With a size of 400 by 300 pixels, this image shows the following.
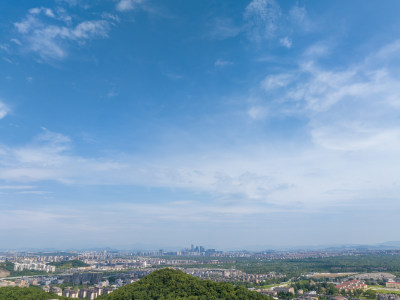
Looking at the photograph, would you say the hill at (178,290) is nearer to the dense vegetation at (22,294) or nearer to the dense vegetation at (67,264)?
the dense vegetation at (22,294)

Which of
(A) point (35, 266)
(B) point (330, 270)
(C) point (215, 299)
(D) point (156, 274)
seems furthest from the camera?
(A) point (35, 266)

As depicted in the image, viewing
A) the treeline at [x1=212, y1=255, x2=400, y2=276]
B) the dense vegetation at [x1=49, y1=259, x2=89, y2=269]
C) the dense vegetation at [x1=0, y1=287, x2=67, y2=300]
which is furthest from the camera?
the dense vegetation at [x1=49, y1=259, x2=89, y2=269]

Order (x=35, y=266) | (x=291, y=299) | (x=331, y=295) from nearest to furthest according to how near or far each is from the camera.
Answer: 1. (x=291, y=299)
2. (x=331, y=295)
3. (x=35, y=266)

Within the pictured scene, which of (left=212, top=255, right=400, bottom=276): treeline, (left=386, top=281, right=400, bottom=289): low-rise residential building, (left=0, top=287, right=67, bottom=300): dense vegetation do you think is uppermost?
(left=0, top=287, right=67, bottom=300): dense vegetation

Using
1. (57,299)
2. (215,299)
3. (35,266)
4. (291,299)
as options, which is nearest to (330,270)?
(291,299)

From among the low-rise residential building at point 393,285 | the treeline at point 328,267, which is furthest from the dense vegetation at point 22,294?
the treeline at point 328,267

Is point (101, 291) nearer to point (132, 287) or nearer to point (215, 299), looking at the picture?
point (132, 287)

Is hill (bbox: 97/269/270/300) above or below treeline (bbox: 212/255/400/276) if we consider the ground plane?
above

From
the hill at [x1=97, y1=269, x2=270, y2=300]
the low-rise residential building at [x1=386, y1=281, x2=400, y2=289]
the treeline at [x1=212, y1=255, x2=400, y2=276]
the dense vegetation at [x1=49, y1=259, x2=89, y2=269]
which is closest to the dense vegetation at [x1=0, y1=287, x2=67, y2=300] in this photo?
the hill at [x1=97, y1=269, x2=270, y2=300]

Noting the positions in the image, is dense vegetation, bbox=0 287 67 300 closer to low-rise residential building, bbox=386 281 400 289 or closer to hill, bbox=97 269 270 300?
hill, bbox=97 269 270 300

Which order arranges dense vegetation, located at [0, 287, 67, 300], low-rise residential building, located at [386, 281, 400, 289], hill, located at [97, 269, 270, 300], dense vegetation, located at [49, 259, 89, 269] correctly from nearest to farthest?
hill, located at [97, 269, 270, 300], dense vegetation, located at [0, 287, 67, 300], low-rise residential building, located at [386, 281, 400, 289], dense vegetation, located at [49, 259, 89, 269]
